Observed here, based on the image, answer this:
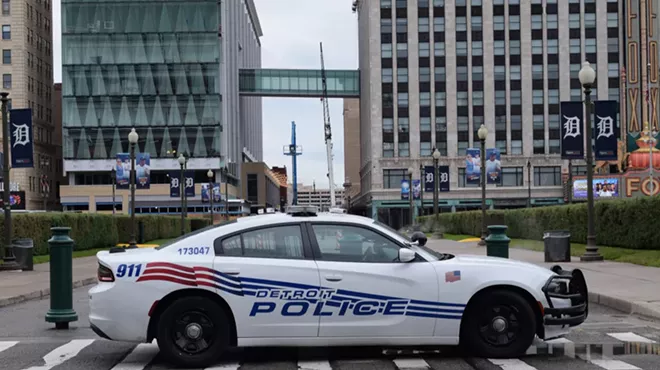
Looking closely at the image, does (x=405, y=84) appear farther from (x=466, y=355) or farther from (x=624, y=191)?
(x=466, y=355)

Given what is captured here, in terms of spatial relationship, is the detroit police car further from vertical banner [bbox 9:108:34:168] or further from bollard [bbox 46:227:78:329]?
vertical banner [bbox 9:108:34:168]

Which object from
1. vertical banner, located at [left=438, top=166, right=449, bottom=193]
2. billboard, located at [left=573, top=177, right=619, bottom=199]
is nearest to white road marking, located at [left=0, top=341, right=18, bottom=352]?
vertical banner, located at [left=438, top=166, right=449, bottom=193]

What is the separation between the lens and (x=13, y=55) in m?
99.1

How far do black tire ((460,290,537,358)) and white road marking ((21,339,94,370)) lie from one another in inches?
170

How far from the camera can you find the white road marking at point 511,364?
756cm

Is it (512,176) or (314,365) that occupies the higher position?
(512,176)

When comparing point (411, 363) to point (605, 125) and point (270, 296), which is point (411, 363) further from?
point (605, 125)

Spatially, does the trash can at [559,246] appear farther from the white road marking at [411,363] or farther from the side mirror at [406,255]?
the side mirror at [406,255]

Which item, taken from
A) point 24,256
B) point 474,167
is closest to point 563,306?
point 24,256

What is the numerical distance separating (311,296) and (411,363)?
4.14ft

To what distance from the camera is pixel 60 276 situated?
10.3 metres

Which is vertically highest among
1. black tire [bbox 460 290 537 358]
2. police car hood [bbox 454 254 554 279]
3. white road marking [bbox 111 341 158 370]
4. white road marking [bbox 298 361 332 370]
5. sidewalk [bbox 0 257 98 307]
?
police car hood [bbox 454 254 554 279]

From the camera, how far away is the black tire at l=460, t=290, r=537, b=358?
7.92 m

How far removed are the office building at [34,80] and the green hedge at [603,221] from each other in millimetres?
67546
